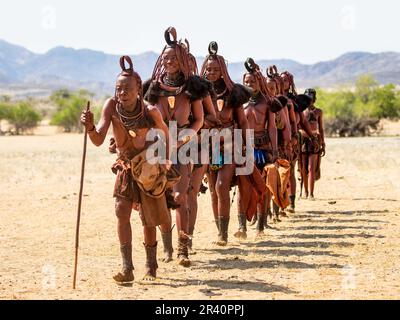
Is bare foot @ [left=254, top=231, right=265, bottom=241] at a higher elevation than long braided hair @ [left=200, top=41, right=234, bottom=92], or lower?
lower

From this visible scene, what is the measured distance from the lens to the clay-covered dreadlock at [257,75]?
33.8 feet

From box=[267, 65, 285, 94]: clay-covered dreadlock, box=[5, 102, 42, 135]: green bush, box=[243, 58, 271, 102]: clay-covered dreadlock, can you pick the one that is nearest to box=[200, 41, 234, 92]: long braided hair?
box=[243, 58, 271, 102]: clay-covered dreadlock

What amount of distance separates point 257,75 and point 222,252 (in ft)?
8.03

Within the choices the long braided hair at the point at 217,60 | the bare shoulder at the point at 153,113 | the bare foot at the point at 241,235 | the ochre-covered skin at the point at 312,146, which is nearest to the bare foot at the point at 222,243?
the bare foot at the point at 241,235

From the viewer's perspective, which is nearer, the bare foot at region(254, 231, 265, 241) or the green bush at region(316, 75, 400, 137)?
the bare foot at region(254, 231, 265, 241)

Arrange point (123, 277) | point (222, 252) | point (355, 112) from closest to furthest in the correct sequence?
point (123, 277), point (222, 252), point (355, 112)

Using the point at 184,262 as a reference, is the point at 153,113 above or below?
above

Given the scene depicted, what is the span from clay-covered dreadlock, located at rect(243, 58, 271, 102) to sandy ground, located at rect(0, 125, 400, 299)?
179cm

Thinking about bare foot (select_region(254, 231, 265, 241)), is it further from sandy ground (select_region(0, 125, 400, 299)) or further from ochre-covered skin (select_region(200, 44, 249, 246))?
ochre-covered skin (select_region(200, 44, 249, 246))

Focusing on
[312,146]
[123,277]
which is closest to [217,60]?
[123,277]

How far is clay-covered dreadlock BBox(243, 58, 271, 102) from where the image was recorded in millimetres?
10312

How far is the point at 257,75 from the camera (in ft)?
34.3

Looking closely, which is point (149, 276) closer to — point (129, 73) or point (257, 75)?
point (129, 73)

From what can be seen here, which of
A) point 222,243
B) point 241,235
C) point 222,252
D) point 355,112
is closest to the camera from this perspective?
point 222,252
